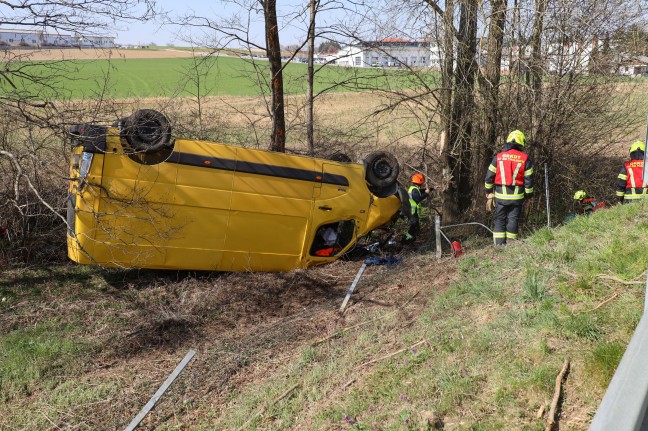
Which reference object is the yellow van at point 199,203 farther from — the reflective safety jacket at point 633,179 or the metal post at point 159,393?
the reflective safety jacket at point 633,179

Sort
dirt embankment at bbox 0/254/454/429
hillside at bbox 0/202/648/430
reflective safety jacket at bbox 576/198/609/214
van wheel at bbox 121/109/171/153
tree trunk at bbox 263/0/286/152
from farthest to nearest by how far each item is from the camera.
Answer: tree trunk at bbox 263/0/286/152 → reflective safety jacket at bbox 576/198/609/214 → van wheel at bbox 121/109/171/153 → dirt embankment at bbox 0/254/454/429 → hillside at bbox 0/202/648/430

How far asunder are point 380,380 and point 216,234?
4.01 metres

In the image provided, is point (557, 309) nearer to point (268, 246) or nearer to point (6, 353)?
point (268, 246)

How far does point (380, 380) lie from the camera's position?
4.73 metres

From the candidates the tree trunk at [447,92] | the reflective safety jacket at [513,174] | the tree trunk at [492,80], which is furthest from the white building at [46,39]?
the tree trunk at [492,80]

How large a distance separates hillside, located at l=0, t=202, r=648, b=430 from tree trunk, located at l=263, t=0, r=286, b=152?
162 inches

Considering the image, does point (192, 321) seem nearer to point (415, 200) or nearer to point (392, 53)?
point (415, 200)

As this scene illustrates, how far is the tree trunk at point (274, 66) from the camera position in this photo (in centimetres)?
1127

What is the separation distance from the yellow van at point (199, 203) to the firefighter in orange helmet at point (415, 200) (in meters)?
0.92

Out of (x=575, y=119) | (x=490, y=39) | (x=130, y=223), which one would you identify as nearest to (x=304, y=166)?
(x=130, y=223)

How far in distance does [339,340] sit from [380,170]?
3.91 metres

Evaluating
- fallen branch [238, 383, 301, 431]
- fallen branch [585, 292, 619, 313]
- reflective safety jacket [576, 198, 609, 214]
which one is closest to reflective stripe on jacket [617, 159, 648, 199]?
reflective safety jacket [576, 198, 609, 214]

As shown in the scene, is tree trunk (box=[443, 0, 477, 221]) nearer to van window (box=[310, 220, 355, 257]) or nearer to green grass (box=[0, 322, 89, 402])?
van window (box=[310, 220, 355, 257])

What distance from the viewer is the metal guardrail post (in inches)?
66.7
